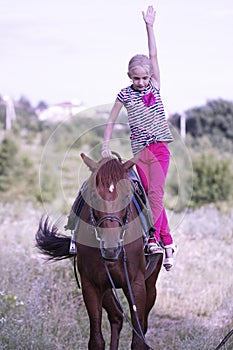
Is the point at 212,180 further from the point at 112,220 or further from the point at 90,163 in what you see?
the point at 112,220

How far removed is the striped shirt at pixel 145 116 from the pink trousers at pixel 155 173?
0.08m

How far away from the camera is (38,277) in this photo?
976 cm

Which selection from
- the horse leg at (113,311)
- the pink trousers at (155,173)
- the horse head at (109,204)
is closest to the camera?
the horse head at (109,204)

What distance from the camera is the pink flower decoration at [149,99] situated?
670 cm

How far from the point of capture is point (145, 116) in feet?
22.1

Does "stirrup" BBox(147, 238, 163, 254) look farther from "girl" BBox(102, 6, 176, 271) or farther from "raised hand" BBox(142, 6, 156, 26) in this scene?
"raised hand" BBox(142, 6, 156, 26)

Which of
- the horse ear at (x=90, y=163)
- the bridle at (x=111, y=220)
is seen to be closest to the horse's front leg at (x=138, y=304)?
the bridle at (x=111, y=220)

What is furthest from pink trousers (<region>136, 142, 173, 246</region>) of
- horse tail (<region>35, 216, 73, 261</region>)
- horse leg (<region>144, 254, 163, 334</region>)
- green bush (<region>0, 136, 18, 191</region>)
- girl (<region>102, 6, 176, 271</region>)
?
green bush (<region>0, 136, 18, 191</region>)

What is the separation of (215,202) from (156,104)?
2090 cm

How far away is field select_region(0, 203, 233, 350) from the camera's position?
25.6 feet

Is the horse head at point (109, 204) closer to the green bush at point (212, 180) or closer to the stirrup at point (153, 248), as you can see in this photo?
the stirrup at point (153, 248)

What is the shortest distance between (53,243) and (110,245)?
7.22 ft

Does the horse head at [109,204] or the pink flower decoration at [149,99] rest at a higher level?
the pink flower decoration at [149,99]

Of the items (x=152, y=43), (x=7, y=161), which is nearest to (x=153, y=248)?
(x=152, y=43)
